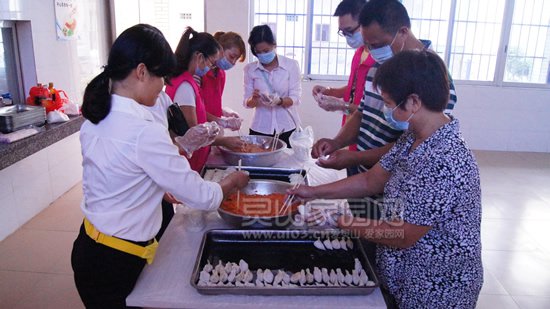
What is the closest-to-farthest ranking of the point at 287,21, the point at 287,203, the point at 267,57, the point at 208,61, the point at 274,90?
the point at 287,203, the point at 208,61, the point at 267,57, the point at 274,90, the point at 287,21

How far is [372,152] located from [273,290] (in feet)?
2.75

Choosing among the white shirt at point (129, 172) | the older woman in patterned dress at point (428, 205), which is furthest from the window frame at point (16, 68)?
the older woman in patterned dress at point (428, 205)

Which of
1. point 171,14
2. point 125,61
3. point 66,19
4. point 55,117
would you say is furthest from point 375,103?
point 171,14

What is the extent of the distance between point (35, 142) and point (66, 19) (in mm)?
1431

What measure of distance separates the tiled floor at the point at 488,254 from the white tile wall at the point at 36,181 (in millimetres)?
71

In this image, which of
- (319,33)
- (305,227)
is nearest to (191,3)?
(319,33)

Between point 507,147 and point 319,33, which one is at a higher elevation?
point 319,33

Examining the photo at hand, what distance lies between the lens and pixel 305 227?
1477 millimetres

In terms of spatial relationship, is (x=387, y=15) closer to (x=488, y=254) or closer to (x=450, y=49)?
(x=488, y=254)

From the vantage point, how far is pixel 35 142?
2725 mm

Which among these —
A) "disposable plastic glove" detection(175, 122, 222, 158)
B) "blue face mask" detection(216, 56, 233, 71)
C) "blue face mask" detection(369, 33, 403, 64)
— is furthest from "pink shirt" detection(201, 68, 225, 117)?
"blue face mask" detection(369, 33, 403, 64)

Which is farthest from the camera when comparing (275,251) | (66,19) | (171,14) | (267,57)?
(171,14)

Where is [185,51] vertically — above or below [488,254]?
above

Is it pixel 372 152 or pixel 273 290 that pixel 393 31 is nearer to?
pixel 372 152
